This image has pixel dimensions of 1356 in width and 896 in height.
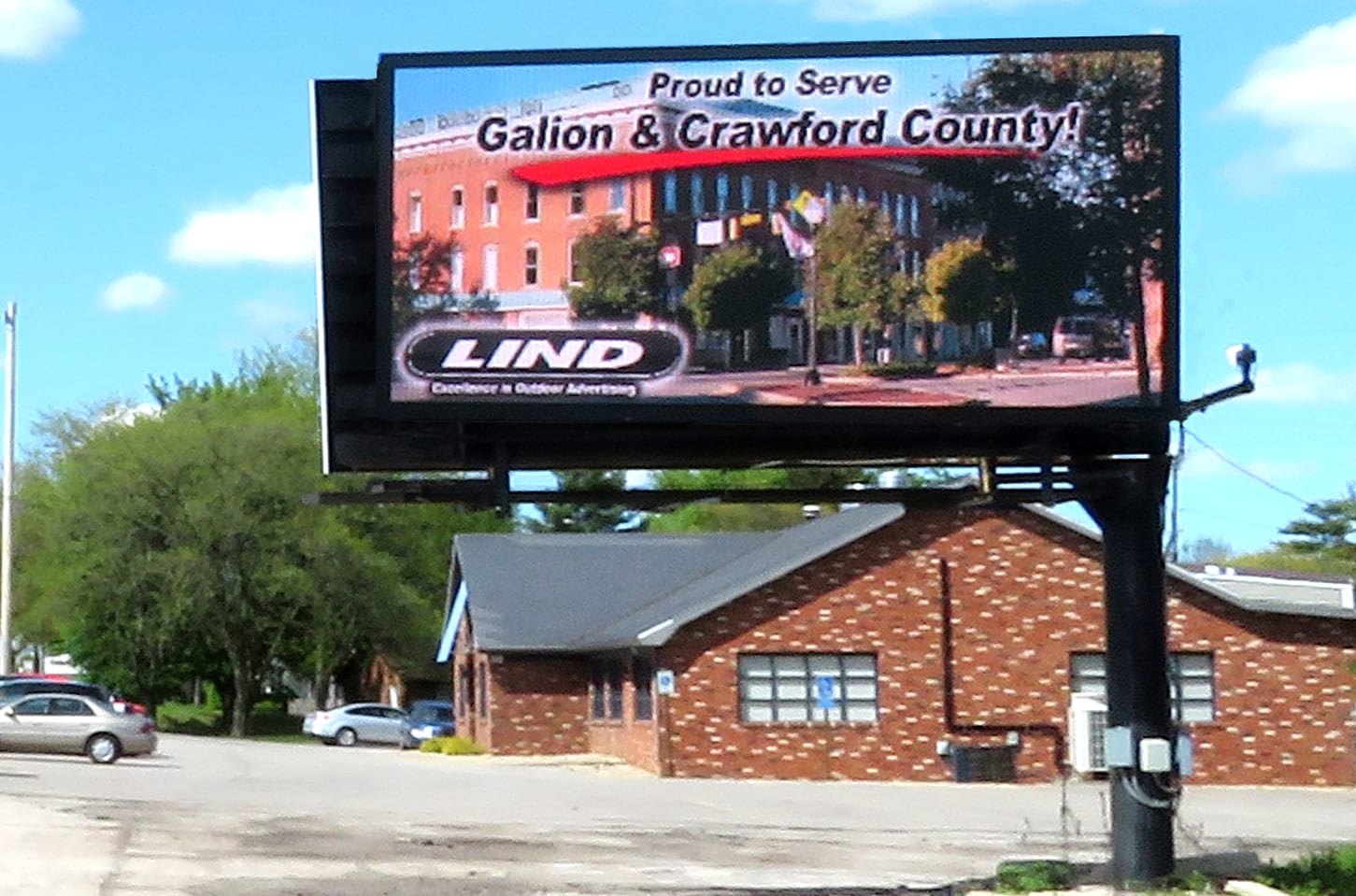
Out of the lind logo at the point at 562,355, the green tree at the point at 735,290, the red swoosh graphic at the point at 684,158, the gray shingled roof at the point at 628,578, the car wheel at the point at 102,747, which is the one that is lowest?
the car wheel at the point at 102,747

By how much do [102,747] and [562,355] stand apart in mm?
28879

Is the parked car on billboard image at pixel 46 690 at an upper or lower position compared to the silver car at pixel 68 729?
upper

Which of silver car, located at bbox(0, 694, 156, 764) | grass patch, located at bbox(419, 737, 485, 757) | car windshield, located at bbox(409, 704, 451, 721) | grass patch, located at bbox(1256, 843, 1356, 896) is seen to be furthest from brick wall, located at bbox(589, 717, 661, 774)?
grass patch, located at bbox(1256, 843, 1356, 896)

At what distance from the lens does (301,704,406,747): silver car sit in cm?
6266

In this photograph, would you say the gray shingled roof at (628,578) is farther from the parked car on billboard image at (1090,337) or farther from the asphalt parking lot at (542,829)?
the parked car on billboard image at (1090,337)

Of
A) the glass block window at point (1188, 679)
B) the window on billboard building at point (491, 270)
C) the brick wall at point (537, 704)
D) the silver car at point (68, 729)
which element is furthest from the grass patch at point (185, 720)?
the window on billboard building at point (491, 270)

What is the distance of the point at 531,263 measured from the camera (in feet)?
56.7

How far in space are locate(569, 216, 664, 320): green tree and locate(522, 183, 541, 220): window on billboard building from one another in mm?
396

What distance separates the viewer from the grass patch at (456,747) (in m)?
52.6

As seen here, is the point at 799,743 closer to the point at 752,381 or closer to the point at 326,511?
the point at 752,381

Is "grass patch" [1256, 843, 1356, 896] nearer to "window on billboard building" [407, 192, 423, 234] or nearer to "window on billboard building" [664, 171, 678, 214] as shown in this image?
"window on billboard building" [664, 171, 678, 214]

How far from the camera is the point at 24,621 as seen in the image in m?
75.7

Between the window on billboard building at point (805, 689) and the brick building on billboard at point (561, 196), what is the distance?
82.2 ft

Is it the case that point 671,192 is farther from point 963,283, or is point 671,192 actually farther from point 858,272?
point 963,283
